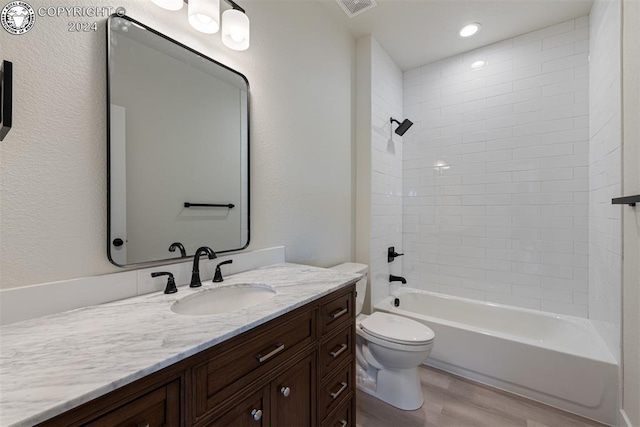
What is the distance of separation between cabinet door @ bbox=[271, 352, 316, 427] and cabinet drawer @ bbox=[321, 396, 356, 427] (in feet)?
0.48

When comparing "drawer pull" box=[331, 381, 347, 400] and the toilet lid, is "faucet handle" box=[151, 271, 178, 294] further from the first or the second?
the toilet lid

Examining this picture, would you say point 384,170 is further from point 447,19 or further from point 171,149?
point 171,149

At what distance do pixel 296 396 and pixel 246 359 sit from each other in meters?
0.32

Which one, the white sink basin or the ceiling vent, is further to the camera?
the ceiling vent

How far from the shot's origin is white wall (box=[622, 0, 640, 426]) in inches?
48.8

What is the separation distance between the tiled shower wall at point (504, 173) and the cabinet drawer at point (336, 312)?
181 cm

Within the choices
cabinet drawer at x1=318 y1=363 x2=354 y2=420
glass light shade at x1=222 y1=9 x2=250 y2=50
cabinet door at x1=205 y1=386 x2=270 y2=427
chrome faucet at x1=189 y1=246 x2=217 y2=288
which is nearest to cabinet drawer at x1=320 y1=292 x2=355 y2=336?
cabinet drawer at x1=318 y1=363 x2=354 y2=420

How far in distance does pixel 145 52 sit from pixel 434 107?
8.45 ft

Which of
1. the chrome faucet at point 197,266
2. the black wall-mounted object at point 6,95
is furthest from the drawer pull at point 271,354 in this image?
the black wall-mounted object at point 6,95

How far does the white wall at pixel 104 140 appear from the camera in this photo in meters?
0.79

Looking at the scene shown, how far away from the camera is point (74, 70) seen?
0.88 meters

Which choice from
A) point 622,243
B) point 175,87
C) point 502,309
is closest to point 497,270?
point 502,309

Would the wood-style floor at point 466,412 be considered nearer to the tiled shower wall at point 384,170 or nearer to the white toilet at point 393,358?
the white toilet at point 393,358

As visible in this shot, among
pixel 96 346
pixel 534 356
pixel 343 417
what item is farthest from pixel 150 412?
pixel 534 356
